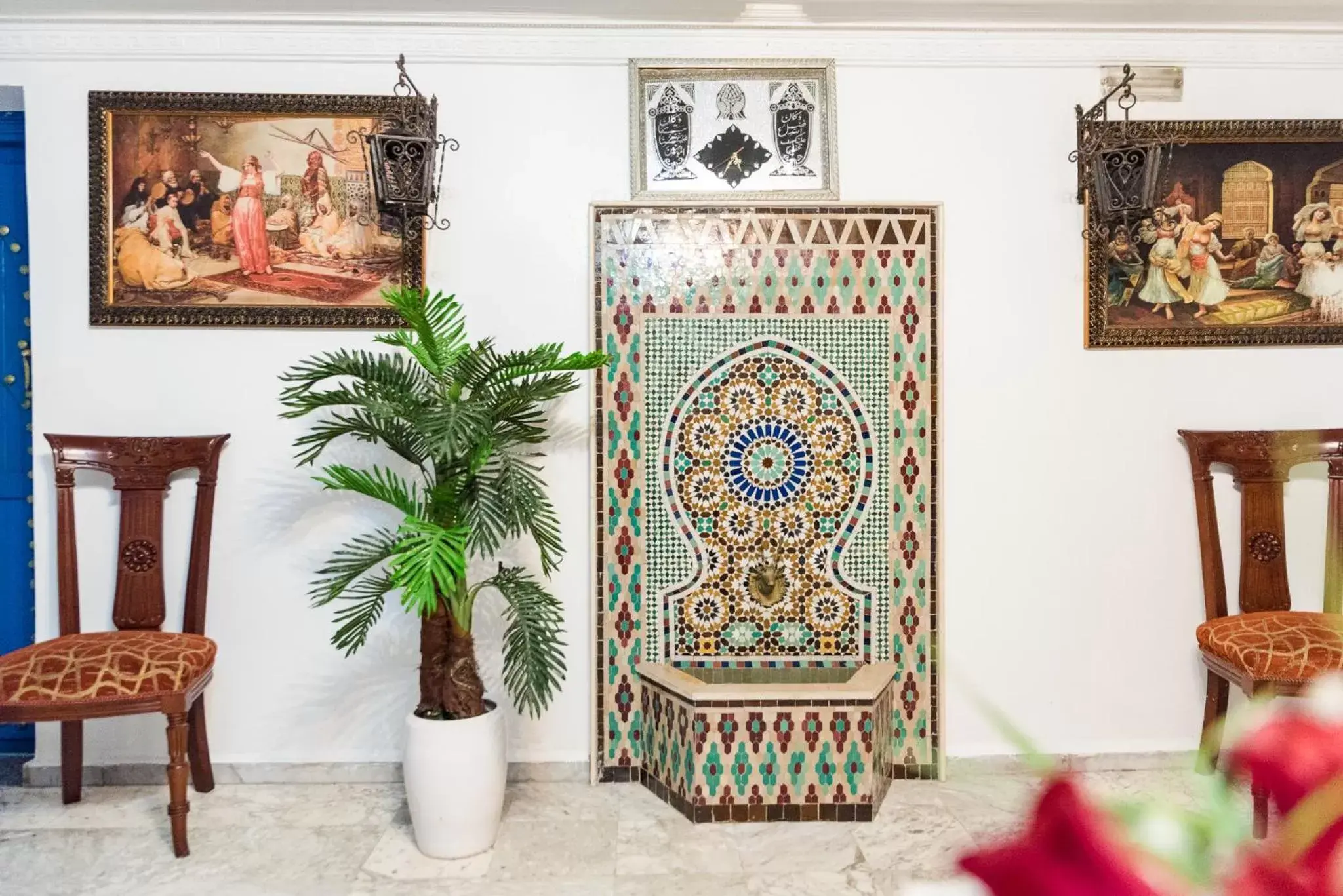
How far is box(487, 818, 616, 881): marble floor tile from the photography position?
2.60 meters

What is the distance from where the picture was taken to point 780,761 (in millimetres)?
2947

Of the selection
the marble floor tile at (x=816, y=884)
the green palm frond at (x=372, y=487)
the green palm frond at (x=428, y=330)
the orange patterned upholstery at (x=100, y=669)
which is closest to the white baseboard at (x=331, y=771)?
the orange patterned upholstery at (x=100, y=669)

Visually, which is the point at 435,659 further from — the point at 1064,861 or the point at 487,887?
the point at 1064,861

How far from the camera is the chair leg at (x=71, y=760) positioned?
301cm

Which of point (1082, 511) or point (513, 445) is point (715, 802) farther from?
point (1082, 511)

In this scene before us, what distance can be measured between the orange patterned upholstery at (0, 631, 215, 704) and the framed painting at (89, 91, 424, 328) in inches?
45.0

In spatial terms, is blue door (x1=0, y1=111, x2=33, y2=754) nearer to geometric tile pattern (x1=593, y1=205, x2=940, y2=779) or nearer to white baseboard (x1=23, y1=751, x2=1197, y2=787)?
white baseboard (x1=23, y1=751, x2=1197, y2=787)

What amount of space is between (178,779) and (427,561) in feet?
3.50

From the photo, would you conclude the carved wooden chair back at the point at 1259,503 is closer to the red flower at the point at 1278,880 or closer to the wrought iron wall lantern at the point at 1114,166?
the wrought iron wall lantern at the point at 1114,166

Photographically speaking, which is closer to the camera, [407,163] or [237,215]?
[407,163]

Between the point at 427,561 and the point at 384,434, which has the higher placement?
the point at 384,434

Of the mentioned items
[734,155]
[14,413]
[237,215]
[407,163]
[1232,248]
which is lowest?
[14,413]

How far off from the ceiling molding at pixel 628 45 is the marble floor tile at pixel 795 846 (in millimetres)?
2686

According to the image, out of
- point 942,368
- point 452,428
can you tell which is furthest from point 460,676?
point 942,368
